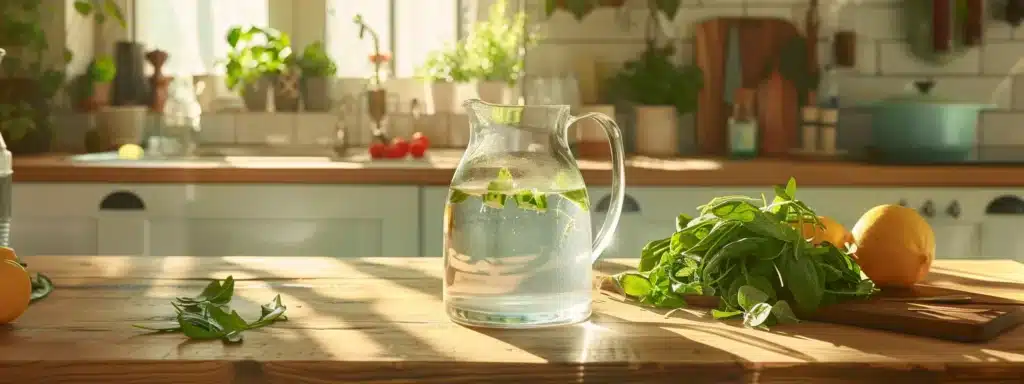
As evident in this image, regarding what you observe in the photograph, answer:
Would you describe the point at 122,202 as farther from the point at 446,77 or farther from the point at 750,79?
the point at 750,79

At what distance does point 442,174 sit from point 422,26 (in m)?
0.97

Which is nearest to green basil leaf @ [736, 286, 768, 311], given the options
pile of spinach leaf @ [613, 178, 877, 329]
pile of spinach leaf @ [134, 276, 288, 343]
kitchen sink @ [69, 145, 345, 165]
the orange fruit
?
pile of spinach leaf @ [613, 178, 877, 329]

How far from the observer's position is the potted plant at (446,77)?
3.33m

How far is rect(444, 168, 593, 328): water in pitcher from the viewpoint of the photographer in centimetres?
97

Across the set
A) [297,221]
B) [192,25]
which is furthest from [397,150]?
[192,25]

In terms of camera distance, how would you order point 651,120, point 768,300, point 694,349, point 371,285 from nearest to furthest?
1. point 694,349
2. point 768,300
3. point 371,285
4. point 651,120

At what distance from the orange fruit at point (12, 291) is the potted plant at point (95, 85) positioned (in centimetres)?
238

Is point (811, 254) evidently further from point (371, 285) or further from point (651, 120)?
point (651, 120)

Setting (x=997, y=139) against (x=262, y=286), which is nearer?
(x=262, y=286)

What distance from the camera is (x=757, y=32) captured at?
3.16 metres

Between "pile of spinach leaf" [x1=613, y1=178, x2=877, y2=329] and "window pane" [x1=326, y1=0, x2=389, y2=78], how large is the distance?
2401mm

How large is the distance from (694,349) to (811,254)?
8.1 inches

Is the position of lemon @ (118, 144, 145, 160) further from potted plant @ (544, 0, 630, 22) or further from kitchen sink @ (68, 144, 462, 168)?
potted plant @ (544, 0, 630, 22)

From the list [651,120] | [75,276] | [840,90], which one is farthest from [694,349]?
[840,90]
